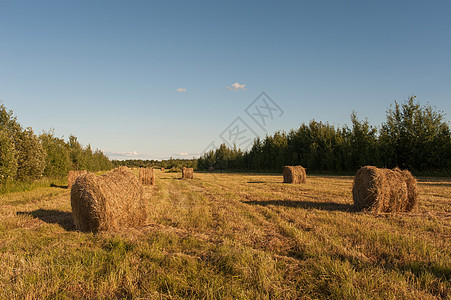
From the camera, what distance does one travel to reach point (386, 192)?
308 inches

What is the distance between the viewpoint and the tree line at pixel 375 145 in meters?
29.2

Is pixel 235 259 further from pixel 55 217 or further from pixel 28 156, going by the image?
pixel 28 156

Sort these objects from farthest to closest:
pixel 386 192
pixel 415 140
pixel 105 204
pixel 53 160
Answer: pixel 415 140, pixel 53 160, pixel 386 192, pixel 105 204

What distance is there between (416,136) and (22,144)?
4016 centimetres

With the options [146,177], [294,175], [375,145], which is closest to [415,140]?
[375,145]

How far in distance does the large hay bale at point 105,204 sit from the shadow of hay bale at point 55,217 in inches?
19.6

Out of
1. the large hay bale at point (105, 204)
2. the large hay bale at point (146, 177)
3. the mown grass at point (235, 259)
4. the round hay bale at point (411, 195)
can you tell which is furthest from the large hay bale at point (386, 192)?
the large hay bale at point (146, 177)

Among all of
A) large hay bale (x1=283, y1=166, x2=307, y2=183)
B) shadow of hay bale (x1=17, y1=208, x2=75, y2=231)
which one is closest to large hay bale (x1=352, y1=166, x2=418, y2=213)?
shadow of hay bale (x1=17, y1=208, x2=75, y2=231)

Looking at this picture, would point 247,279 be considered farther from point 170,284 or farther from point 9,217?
point 9,217

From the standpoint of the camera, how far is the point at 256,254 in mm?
4219

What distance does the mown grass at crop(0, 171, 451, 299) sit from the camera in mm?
3170

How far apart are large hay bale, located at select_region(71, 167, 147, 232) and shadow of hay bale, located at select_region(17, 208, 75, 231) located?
0.50 meters

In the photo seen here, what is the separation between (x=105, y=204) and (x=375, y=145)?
34.8m

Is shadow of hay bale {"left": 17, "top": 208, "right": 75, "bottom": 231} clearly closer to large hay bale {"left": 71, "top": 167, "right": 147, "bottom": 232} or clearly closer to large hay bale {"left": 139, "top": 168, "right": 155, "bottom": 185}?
large hay bale {"left": 71, "top": 167, "right": 147, "bottom": 232}
